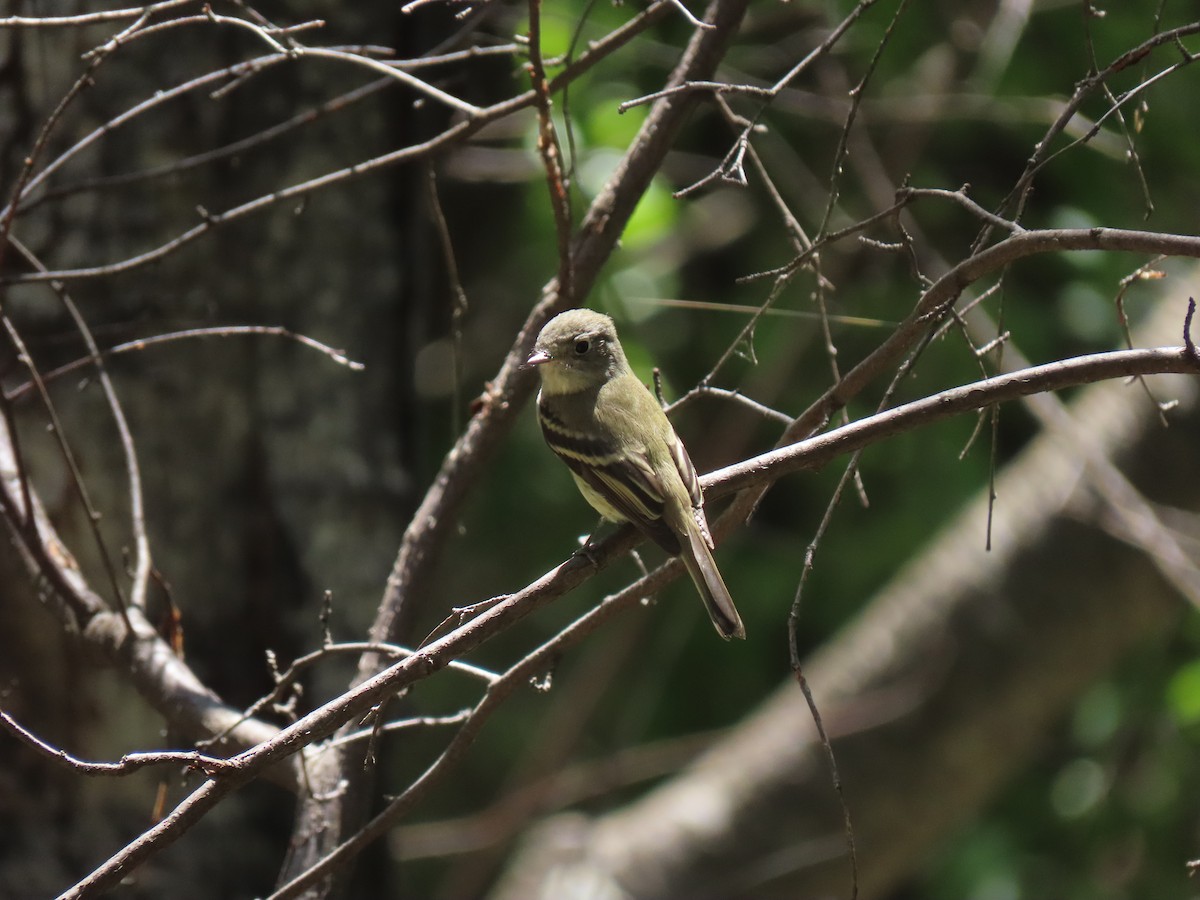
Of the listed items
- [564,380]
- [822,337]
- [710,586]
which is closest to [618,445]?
[564,380]

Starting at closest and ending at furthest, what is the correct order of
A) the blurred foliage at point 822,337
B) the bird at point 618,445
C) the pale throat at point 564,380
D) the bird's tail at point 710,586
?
the bird's tail at point 710,586, the bird at point 618,445, the pale throat at point 564,380, the blurred foliage at point 822,337

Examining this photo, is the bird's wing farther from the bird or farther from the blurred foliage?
the blurred foliage

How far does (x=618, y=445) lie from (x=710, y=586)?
605 millimetres

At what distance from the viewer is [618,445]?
339 centimetres

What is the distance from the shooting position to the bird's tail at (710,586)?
2859mm

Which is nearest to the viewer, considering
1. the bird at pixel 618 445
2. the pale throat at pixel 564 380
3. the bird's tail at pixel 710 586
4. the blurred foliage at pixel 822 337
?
the bird's tail at pixel 710 586

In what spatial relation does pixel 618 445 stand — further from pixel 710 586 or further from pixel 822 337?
pixel 822 337

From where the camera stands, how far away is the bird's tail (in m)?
2.86

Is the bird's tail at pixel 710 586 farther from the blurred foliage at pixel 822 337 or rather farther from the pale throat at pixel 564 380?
the blurred foliage at pixel 822 337

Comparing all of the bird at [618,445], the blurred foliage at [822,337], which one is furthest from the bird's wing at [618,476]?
the blurred foliage at [822,337]

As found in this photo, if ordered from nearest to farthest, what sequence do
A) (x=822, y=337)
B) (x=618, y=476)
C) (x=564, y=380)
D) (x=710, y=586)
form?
1. (x=710, y=586)
2. (x=618, y=476)
3. (x=564, y=380)
4. (x=822, y=337)

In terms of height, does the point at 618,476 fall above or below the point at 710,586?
above

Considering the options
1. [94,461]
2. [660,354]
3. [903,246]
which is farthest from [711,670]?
[903,246]

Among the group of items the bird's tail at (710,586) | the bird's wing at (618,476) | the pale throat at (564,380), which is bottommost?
the bird's tail at (710,586)
